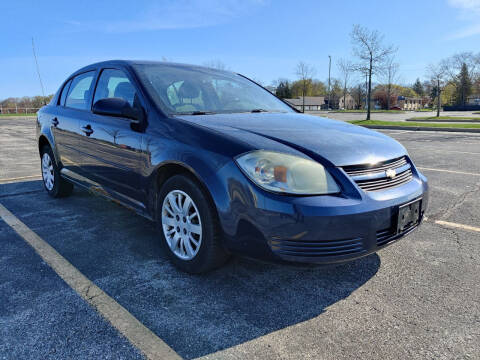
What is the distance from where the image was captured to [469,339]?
1.93 meters

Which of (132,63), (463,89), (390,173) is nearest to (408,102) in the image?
(463,89)

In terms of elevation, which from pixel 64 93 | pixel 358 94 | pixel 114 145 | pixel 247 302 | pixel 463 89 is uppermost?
pixel 358 94

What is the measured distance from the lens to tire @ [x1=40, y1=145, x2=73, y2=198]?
15.1 ft

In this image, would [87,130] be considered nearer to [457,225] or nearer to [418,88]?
[457,225]

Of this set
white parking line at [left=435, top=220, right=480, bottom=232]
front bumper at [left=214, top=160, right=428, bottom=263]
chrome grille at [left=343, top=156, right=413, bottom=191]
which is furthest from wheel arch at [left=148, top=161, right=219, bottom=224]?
white parking line at [left=435, top=220, right=480, bottom=232]

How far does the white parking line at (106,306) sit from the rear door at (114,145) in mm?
724

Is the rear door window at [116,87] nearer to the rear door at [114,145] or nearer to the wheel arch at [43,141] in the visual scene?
the rear door at [114,145]

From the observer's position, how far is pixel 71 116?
13.1 feet

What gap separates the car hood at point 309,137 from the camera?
229 centimetres

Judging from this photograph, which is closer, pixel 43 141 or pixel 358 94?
pixel 43 141

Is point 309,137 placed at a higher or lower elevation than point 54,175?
higher

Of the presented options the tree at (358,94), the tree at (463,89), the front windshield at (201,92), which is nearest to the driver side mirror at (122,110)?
the front windshield at (201,92)

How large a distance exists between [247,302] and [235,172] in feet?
2.70

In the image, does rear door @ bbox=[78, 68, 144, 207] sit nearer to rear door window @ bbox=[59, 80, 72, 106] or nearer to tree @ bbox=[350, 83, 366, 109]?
rear door window @ bbox=[59, 80, 72, 106]
